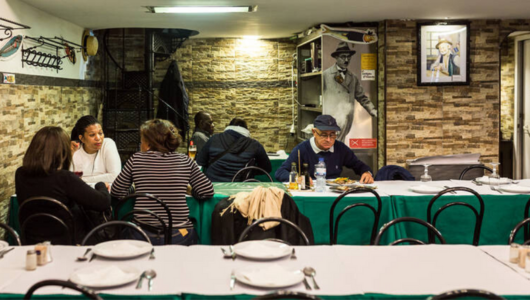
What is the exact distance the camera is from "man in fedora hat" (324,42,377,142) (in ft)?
24.2

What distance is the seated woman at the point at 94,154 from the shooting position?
16.0 feet

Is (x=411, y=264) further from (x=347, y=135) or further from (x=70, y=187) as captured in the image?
(x=347, y=135)

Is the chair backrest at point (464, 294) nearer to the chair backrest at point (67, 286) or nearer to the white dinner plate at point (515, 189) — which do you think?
the chair backrest at point (67, 286)

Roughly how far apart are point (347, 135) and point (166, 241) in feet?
14.0

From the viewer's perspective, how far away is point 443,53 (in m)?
7.27

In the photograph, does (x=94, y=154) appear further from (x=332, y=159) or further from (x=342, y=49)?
(x=342, y=49)

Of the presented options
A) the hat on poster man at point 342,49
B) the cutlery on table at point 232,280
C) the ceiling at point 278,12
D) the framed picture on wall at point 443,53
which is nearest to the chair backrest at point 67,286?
the cutlery on table at point 232,280

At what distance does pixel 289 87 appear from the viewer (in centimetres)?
977

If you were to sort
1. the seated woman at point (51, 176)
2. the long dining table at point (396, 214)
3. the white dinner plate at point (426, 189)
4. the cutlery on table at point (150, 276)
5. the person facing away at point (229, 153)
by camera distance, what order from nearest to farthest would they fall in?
the cutlery on table at point (150, 276)
the seated woman at point (51, 176)
the long dining table at point (396, 214)
the white dinner plate at point (426, 189)
the person facing away at point (229, 153)

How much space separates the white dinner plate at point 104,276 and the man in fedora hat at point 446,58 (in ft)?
19.1

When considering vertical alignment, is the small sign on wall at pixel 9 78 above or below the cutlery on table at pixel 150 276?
above

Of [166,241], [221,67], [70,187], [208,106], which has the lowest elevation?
[166,241]

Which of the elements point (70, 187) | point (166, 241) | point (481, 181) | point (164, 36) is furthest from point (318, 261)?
point (164, 36)

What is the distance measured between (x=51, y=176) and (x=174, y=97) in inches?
227
